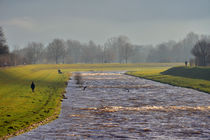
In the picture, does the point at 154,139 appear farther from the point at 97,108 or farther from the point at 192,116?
the point at 97,108

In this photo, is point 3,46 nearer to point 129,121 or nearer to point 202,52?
point 202,52

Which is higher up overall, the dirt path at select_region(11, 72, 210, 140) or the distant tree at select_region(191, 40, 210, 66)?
the distant tree at select_region(191, 40, 210, 66)

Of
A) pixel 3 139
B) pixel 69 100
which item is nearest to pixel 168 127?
pixel 3 139

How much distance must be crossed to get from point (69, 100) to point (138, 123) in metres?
16.4

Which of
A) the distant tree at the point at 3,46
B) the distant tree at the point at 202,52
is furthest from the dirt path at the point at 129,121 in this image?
the distant tree at the point at 3,46

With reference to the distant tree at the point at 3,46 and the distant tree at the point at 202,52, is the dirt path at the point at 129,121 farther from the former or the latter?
the distant tree at the point at 3,46

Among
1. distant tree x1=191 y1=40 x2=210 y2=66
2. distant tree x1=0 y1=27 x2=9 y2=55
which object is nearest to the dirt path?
distant tree x1=191 y1=40 x2=210 y2=66

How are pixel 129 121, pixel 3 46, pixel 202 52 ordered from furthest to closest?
1. pixel 3 46
2. pixel 202 52
3. pixel 129 121

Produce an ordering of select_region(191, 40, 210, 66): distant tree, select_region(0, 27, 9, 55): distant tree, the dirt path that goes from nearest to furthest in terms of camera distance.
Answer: the dirt path < select_region(191, 40, 210, 66): distant tree < select_region(0, 27, 9, 55): distant tree

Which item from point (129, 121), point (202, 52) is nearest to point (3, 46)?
point (202, 52)

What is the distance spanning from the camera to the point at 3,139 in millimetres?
21875

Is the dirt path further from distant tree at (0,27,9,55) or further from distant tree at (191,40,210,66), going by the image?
distant tree at (0,27,9,55)

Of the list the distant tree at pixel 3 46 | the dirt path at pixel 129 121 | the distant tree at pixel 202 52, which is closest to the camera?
the dirt path at pixel 129 121

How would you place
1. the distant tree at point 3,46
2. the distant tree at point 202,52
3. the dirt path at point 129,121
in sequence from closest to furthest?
1. the dirt path at point 129,121
2. the distant tree at point 202,52
3. the distant tree at point 3,46
